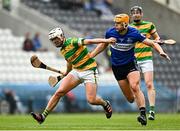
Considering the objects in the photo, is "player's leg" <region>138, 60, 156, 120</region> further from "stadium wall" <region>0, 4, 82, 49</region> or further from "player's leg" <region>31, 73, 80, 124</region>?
"stadium wall" <region>0, 4, 82, 49</region>

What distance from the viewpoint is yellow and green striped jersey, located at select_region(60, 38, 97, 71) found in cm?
1717

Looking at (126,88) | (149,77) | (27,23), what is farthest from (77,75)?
(27,23)

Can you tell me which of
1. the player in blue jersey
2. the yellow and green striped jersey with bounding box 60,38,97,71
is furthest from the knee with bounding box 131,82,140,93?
the yellow and green striped jersey with bounding box 60,38,97,71

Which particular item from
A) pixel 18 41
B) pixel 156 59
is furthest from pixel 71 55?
pixel 156 59

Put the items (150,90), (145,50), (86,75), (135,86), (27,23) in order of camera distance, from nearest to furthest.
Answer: (86,75)
(135,86)
(150,90)
(145,50)
(27,23)

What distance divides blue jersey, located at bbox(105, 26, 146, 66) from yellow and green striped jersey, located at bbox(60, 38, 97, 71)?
2.23ft

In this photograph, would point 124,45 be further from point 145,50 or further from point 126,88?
point 145,50

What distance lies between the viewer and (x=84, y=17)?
40312 mm

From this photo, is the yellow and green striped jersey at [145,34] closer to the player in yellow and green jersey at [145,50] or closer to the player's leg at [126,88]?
the player in yellow and green jersey at [145,50]

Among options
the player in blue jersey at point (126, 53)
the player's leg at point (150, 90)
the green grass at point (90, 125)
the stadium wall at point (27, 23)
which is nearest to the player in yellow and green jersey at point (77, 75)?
the player in blue jersey at point (126, 53)

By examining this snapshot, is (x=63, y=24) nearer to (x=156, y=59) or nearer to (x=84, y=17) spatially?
(x=84, y=17)

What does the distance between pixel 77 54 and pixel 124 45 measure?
112cm

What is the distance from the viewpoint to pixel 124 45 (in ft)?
58.6

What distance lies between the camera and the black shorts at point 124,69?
59.5 ft
